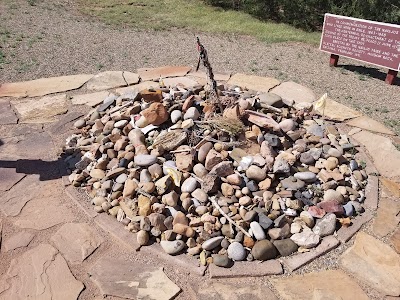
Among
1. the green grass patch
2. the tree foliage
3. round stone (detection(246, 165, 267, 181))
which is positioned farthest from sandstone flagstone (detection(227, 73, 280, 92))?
the tree foliage

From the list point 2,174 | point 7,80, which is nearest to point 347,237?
point 2,174

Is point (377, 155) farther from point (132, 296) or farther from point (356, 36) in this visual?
point (132, 296)

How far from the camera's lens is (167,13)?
8984 millimetres

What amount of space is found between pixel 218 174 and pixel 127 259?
1001mm

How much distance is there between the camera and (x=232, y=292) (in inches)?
100.0

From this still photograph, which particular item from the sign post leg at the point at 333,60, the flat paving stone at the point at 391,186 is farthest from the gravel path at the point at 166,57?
the flat paving stone at the point at 391,186

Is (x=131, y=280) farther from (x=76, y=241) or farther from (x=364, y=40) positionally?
(x=364, y=40)

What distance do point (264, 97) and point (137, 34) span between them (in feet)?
13.3

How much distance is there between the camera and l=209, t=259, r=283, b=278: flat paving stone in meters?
2.66

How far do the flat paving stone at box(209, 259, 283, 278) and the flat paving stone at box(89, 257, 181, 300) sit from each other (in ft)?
0.99

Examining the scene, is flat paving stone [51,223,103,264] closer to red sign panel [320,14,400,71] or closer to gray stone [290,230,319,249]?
gray stone [290,230,319,249]

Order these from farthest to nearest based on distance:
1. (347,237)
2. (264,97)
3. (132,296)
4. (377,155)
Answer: (264,97) < (377,155) < (347,237) < (132,296)

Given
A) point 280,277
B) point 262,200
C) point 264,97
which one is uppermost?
point 264,97

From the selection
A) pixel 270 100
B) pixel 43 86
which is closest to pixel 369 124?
pixel 270 100
